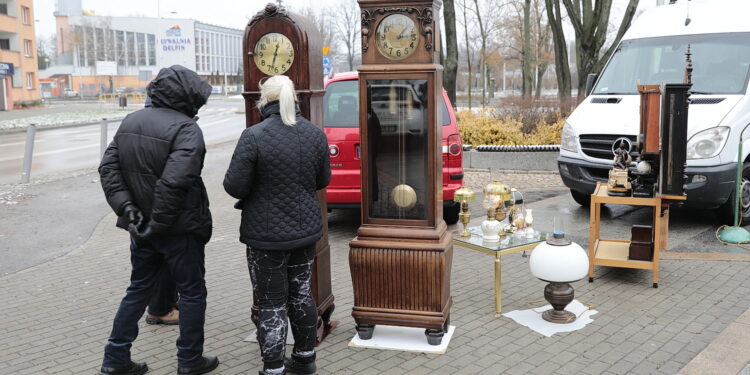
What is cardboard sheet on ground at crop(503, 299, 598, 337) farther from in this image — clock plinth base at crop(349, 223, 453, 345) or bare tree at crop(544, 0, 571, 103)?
bare tree at crop(544, 0, 571, 103)

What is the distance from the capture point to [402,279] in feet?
15.0

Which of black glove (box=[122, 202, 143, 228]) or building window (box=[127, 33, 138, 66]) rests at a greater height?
building window (box=[127, 33, 138, 66])

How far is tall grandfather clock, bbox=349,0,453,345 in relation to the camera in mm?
4461

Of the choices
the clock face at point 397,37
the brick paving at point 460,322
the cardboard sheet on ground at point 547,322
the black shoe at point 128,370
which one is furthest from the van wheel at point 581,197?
the black shoe at point 128,370

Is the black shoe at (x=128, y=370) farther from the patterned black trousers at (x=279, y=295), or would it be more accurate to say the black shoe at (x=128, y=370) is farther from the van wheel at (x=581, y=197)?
the van wheel at (x=581, y=197)

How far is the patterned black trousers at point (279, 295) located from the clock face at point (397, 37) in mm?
1440

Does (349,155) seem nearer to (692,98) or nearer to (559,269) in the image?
(559,269)

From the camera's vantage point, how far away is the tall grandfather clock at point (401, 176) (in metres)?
4.46

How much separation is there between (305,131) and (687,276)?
409 cm

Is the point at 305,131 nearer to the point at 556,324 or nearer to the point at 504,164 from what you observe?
the point at 556,324

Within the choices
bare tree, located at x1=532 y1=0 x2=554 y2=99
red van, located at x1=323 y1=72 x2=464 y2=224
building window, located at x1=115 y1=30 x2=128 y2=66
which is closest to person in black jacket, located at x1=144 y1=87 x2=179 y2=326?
red van, located at x1=323 y1=72 x2=464 y2=224

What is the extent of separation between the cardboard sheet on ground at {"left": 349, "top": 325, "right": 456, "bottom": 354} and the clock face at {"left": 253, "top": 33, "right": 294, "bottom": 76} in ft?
6.47

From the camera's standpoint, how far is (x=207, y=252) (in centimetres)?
733

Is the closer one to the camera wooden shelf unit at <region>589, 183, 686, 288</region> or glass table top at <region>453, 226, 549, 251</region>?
glass table top at <region>453, 226, 549, 251</region>
